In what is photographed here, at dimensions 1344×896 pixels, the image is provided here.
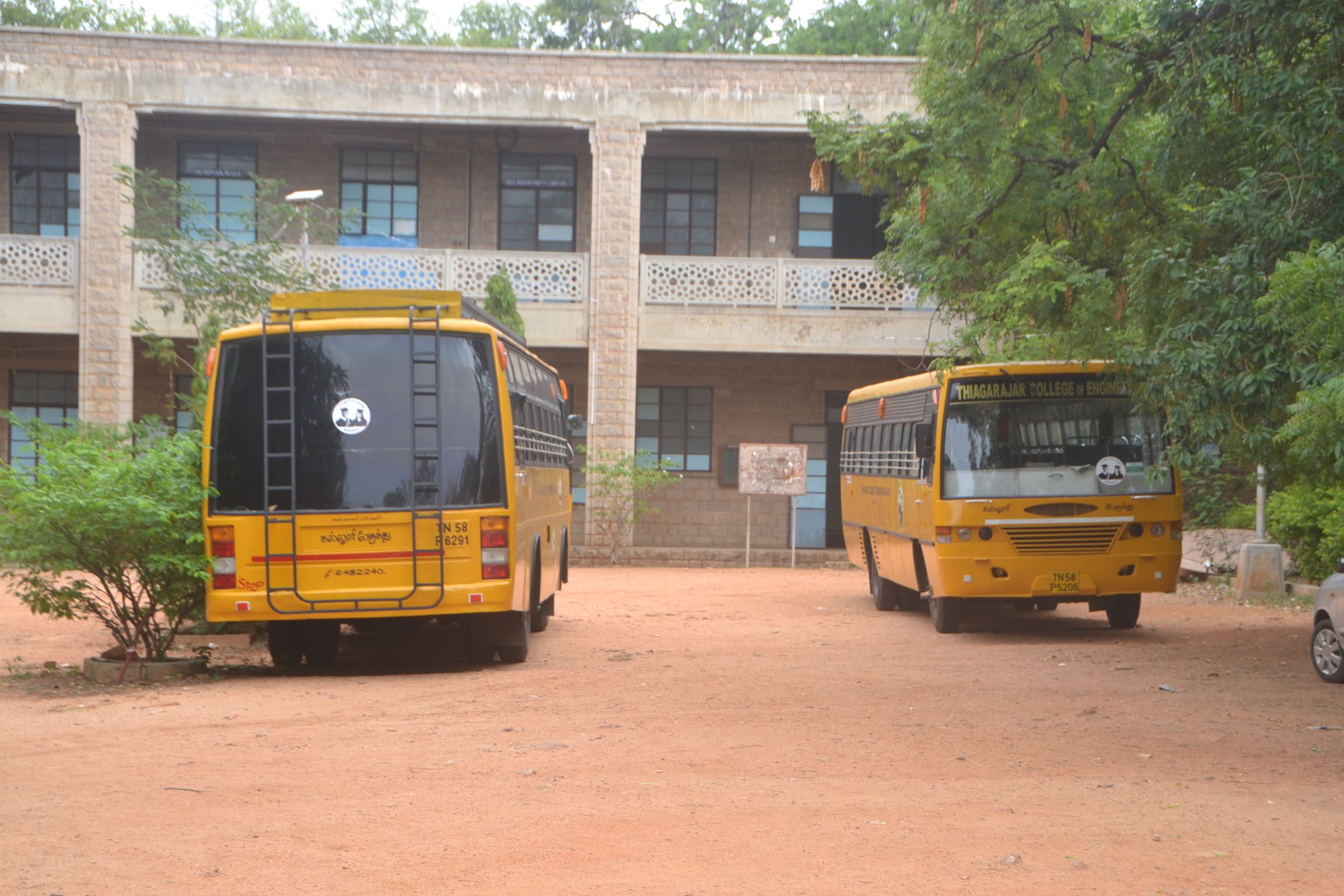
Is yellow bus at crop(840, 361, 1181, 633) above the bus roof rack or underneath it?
underneath

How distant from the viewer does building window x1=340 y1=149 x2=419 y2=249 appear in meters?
25.7

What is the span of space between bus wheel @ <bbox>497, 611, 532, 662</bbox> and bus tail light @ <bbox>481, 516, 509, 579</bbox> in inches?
32.9

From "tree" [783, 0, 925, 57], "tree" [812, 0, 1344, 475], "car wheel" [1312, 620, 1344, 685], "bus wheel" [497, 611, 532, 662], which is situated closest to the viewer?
"tree" [812, 0, 1344, 475]

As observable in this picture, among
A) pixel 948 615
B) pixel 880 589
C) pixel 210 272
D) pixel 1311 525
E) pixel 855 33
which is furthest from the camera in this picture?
pixel 855 33

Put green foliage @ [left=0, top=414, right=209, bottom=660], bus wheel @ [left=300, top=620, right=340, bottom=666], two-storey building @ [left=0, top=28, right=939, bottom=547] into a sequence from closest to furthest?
green foliage @ [left=0, top=414, right=209, bottom=660] → bus wheel @ [left=300, top=620, right=340, bottom=666] → two-storey building @ [left=0, top=28, right=939, bottom=547]

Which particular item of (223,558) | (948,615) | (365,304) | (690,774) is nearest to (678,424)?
(948,615)

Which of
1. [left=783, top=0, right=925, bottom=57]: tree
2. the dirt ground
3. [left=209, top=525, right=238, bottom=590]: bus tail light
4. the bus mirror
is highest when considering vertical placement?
[left=783, top=0, right=925, bottom=57]: tree

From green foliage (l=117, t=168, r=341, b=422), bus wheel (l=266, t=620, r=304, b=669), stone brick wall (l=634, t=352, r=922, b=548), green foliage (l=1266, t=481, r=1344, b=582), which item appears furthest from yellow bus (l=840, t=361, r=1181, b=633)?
stone brick wall (l=634, t=352, r=922, b=548)

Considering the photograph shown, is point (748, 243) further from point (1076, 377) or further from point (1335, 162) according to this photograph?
point (1335, 162)

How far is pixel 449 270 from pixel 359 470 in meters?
13.2

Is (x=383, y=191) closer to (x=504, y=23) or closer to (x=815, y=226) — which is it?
(x=815, y=226)

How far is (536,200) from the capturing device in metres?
26.0

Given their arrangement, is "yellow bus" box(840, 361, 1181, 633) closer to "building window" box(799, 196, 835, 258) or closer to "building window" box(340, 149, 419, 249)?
"building window" box(799, 196, 835, 258)

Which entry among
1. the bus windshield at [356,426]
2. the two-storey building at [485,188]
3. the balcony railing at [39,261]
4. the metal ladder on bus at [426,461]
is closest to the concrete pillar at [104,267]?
the two-storey building at [485,188]
